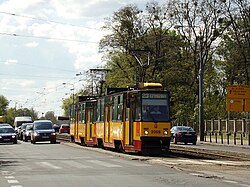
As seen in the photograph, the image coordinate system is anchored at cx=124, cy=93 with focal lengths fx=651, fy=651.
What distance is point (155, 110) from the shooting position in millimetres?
29797

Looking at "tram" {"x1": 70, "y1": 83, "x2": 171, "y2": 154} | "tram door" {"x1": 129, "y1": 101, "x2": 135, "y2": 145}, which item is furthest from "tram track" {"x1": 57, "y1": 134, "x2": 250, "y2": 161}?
"tram door" {"x1": 129, "y1": 101, "x2": 135, "y2": 145}

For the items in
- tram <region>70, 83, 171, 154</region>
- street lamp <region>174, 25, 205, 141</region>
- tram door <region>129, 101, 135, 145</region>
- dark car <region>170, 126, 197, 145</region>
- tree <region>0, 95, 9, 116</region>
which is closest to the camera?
tram <region>70, 83, 171, 154</region>

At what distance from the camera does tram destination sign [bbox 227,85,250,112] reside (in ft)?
174

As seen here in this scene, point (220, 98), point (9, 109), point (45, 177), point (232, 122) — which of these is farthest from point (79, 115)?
point (9, 109)

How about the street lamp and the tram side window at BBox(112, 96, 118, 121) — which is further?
the street lamp

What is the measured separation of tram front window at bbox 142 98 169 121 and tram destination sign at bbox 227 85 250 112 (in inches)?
942

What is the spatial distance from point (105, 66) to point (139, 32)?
1343cm

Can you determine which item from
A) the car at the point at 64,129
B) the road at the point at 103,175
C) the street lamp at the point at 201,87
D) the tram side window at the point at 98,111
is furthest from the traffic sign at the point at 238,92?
the car at the point at 64,129

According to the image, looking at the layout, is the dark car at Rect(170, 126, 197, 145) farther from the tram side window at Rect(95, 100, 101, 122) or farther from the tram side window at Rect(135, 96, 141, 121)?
the tram side window at Rect(135, 96, 141, 121)

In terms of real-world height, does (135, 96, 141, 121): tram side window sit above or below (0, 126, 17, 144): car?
above

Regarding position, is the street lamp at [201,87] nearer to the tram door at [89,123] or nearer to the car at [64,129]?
the tram door at [89,123]

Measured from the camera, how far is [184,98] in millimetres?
80750

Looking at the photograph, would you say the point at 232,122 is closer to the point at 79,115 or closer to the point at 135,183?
the point at 79,115

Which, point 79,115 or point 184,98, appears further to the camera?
point 184,98
